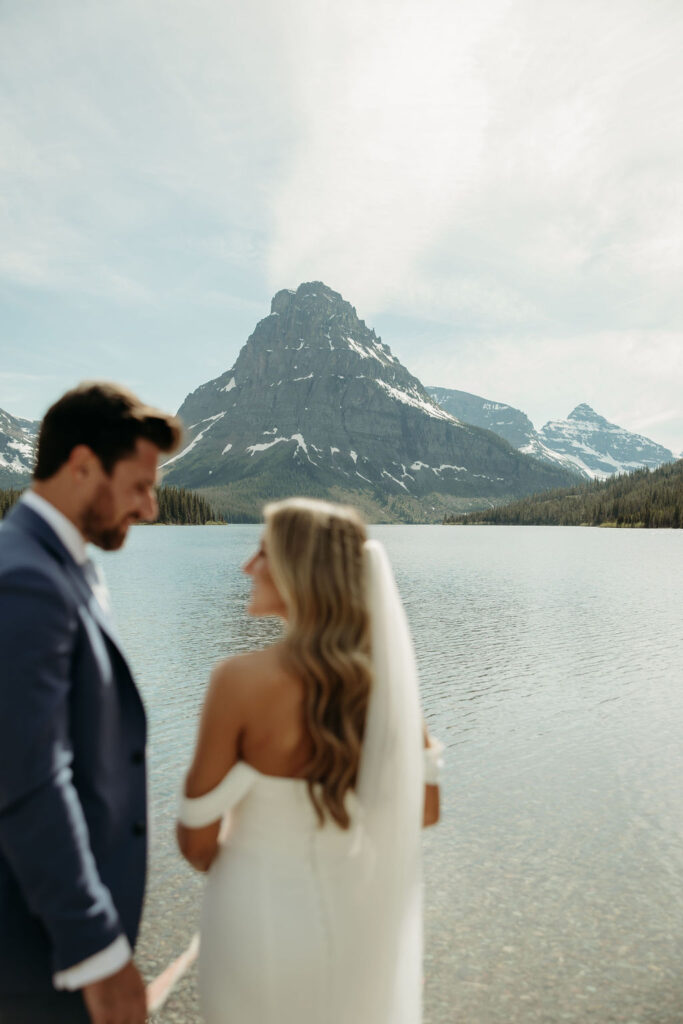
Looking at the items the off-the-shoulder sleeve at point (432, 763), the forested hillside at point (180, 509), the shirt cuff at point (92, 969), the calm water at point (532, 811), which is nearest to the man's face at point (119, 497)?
A: the shirt cuff at point (92, 969)

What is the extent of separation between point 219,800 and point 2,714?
101cm

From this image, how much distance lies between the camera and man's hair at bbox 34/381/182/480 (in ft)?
8.86

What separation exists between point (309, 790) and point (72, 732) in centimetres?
105

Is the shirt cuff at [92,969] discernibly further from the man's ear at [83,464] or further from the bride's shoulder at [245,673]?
the man's ear at [83,464]

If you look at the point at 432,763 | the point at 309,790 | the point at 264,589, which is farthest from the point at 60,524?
the point at 432,763

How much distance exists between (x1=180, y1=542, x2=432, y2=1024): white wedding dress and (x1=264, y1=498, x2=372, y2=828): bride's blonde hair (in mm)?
80

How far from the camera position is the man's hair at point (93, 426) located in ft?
8.86

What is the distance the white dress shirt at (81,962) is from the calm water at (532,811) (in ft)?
12.7

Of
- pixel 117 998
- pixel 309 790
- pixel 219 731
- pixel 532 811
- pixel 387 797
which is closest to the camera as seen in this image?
pixel 117 998

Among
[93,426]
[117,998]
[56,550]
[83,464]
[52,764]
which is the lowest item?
[117,998]

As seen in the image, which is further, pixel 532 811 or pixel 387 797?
pixel 532 811

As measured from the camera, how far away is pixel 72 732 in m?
2.60

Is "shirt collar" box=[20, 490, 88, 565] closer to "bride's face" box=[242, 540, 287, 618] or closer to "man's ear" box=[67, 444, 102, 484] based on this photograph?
"man's ear" box=[67, 444, 102, 484]

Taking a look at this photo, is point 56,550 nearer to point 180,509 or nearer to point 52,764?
point 52,764
